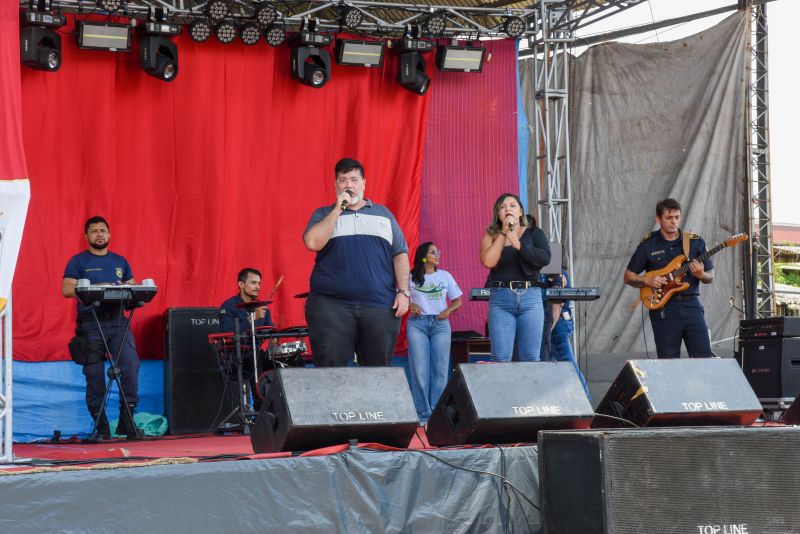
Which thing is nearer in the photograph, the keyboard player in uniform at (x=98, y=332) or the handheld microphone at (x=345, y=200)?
the handheld microphone at (x=345, y=200)

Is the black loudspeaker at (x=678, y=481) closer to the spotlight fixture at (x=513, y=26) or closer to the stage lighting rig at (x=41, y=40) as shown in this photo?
the stage lighting rig at (x=41, y=40)

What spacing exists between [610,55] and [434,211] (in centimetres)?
255

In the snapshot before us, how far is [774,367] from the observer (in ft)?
24.4

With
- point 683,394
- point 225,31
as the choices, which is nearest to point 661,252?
point 683,394

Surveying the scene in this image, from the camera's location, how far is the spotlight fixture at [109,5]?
7.83m

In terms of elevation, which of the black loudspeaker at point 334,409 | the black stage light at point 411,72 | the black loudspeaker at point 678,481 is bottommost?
the black loudspeaker at point 678,481

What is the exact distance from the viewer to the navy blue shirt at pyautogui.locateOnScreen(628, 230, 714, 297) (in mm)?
6621

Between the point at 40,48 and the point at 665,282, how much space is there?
5.04 metres

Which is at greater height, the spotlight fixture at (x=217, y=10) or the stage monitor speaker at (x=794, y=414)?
the spotlight fixture at (x=217, y=10)

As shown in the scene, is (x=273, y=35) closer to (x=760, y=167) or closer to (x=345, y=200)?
(x=345, y=200)

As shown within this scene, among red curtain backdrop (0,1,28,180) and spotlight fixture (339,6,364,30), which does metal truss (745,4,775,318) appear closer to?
spotlight fixture (339,6,364,30)

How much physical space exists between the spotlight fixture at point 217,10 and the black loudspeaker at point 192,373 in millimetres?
2422

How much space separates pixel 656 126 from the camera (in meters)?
9.89

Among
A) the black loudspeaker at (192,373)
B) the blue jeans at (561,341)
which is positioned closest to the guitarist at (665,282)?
the blue jeans at (561,341)
